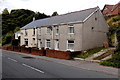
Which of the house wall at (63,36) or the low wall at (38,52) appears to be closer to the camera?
the house wall at (63,36)

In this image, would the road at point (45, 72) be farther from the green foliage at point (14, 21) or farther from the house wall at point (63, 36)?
the green foliage at point (14, 21)

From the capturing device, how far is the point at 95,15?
2603 cm

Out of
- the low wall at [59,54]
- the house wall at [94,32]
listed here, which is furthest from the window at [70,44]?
the low wall at [59,54]

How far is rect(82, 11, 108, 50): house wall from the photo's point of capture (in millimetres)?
24516

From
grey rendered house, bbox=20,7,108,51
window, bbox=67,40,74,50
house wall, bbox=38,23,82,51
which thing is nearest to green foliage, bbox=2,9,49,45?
house wall, bbox=38,23,82,51

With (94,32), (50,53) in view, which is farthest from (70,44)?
(94,32)

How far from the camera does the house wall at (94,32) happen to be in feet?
80.4

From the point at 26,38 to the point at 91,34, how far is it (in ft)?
71.8

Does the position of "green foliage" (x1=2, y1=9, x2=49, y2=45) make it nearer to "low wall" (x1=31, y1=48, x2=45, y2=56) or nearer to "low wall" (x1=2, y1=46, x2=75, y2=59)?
"low wall" (x1=2, y1=46, x2=75, y2=59)

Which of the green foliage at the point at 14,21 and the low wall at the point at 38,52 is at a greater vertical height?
the green foliage at the point at 14,21

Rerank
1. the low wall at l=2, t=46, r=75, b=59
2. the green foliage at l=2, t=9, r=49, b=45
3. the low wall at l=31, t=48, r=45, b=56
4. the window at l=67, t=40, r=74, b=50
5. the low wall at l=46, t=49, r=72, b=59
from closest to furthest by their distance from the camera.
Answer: the low wall at l=46, t=49, r=72, b=59
the low wall at l=2, t=46, r=75, b=59
the window at l=67, t=40, r=74, b=50
the low wall at l=31, t=48, r=45, b=56
the green foliage at l=2, t=9, r=49, b=45

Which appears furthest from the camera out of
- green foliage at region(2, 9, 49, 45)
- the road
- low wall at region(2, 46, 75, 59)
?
green foliage at region(2, 9, 49, 45)

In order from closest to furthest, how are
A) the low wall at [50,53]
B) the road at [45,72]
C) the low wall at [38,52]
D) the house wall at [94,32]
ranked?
the road at [45,72] → the low wall at [50,53] → the house wall at [94,32] → the low wall at [38,52]

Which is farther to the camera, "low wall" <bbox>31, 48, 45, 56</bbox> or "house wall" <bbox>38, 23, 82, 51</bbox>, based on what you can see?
"low wall" <bbox>31, 48, 45, 56</bbox>
